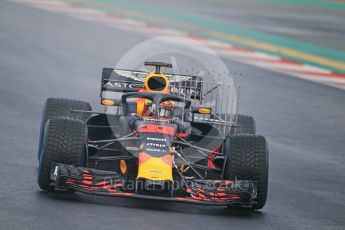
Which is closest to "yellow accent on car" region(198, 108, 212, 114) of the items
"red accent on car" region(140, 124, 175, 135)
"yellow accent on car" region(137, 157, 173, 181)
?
"red accent on car" region(140, 124, 175, 135)

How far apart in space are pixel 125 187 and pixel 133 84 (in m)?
2.60

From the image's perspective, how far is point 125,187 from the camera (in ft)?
35.4

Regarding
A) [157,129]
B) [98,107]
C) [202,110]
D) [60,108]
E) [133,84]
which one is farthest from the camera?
[98,107]

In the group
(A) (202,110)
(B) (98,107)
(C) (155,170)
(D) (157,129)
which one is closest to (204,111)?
(A) (202,110)

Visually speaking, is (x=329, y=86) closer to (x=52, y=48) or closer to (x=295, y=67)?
(x=295, y=67)

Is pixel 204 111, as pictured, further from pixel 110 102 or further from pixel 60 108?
pixel 60 108

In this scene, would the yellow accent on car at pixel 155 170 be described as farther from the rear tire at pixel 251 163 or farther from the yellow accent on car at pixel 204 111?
the yellow accent on car at pixel 204 111

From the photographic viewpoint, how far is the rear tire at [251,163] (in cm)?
1121

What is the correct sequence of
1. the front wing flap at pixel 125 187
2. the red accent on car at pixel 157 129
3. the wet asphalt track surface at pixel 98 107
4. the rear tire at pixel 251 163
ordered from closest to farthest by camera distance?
the wet asphalt track surface at pixel 98 107 → the front wing flap at pixel 125 187 → the rear tire at pixel 251 163 → the red accent on car at pixel 157 129

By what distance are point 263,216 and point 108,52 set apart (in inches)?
557

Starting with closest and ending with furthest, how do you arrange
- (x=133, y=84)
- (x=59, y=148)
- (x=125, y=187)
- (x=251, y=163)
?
(x=125, y=187)
(x=59, y=148)
(x=251, y=163)
(x=133, y=84)

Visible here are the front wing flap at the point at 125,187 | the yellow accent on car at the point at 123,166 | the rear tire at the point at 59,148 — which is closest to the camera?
the front wing flap at the point at 125,187

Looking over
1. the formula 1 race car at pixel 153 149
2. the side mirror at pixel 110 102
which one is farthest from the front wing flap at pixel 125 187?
the side mirror at pixel 110 102

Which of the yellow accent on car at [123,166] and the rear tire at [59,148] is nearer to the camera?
the rear tire at [59,148]
